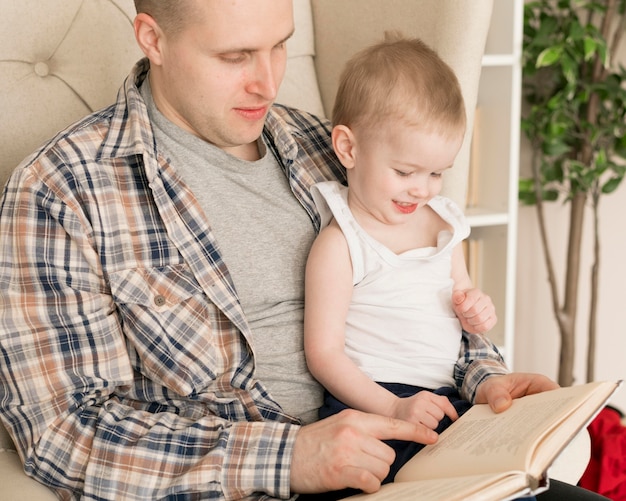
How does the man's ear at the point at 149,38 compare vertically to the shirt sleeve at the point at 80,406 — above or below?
above

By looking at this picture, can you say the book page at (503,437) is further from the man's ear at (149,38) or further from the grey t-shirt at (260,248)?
the man's ear at (149,38)

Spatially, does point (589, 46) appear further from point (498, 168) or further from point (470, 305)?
point (470, 305)

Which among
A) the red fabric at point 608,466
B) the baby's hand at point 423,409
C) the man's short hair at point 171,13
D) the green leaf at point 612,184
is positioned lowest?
the red fabric at point 608,466

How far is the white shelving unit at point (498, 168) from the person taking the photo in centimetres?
191

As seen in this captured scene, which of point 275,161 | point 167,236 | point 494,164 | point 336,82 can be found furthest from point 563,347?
point 167,236

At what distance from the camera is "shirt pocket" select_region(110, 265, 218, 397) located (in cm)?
114

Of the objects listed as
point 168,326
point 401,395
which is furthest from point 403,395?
point 168,326

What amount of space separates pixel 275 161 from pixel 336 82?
374 mm

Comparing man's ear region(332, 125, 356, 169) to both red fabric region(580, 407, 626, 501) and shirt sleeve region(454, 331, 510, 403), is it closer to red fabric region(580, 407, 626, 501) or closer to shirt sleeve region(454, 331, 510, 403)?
shirt sleeve region(454, 331, 510, 403)

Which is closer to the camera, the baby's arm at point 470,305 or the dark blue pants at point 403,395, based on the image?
the dark blue pants at point 403,395

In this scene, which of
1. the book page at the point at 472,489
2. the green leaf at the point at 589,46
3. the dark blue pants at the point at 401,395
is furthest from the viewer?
the green leaf at the point at 589,46

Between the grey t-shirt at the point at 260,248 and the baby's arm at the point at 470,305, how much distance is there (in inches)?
9.2

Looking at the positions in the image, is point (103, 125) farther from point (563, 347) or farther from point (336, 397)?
point (563, 347)

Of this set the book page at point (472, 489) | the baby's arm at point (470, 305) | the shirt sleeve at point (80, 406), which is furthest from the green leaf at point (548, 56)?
the book page at point (472, 489)
